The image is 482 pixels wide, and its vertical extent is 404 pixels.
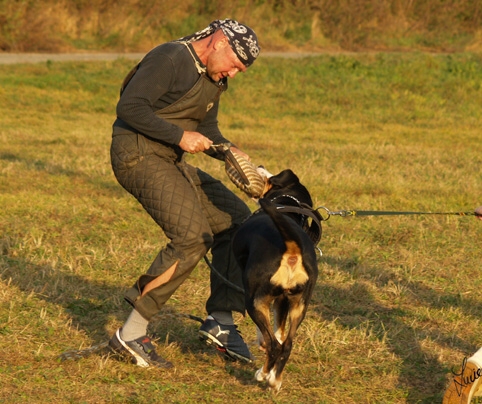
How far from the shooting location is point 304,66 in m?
19.1

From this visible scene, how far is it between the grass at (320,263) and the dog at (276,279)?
0.28 meters

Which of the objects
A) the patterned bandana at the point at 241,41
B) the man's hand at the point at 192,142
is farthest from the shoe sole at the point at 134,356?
the patterned bandana at the point at 241,41

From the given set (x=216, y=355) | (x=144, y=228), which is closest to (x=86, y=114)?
(x=144, y=228)

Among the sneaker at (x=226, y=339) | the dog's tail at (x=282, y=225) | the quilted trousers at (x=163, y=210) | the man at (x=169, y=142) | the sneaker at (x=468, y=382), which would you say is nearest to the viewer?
the sneaker at (x=468, y=382)

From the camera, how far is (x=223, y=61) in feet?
14.4

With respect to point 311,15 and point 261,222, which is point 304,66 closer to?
point 311,15

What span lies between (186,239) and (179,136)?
20.8 inches

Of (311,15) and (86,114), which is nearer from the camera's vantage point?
(86,114)

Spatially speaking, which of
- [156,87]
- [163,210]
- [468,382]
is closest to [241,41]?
[156,87]

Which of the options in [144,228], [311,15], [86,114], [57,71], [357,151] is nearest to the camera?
[144,228]

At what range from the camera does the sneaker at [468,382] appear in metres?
3.75

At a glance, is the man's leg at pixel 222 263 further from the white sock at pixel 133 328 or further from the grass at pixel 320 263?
the white sock at pixel 133 328

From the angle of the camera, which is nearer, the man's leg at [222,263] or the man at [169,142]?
the man at [169,142]

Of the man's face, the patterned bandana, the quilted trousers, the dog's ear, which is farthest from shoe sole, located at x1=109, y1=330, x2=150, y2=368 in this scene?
the patterned bandana
